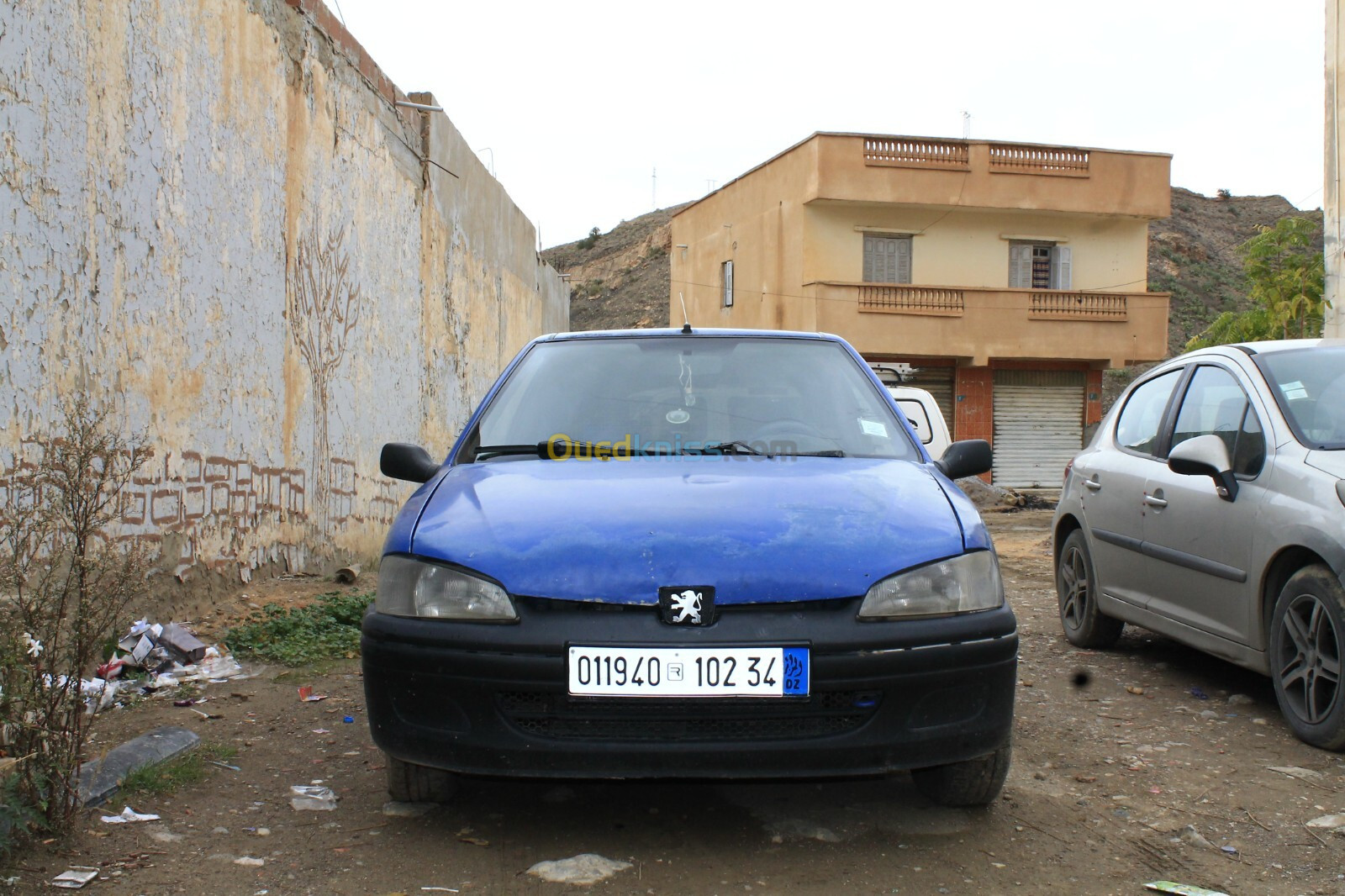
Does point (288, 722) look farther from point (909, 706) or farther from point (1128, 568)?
point (1128, 568)

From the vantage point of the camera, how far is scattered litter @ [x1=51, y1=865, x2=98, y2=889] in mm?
2744

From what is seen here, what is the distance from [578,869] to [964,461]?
1.94 m

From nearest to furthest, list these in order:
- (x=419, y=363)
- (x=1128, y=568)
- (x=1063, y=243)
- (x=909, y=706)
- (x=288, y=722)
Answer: (x=909, y=706), (x=288, y=722), (x=1128, y=568), (x=419, y=363), (x=1063, y=243)

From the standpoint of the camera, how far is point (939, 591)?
9.71ft

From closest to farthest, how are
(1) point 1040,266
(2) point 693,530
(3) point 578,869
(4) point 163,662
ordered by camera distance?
(3) point 578,869
(2) point 693,530
(4) point 163,662
(1) point 1040,266

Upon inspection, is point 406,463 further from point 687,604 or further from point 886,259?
point 886,259

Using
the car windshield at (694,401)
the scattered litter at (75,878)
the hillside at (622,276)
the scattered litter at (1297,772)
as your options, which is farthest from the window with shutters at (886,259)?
the scattered litter at (75,878)

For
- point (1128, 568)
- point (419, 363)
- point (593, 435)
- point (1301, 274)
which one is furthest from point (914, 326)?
point (593, 435)

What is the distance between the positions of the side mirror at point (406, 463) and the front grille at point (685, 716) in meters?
1.35

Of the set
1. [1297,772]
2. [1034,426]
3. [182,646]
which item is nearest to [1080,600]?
[1297,772]

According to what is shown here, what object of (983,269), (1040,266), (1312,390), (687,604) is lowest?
(687,604)

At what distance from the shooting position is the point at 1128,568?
5.42 meters

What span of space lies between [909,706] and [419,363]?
8.38 metres

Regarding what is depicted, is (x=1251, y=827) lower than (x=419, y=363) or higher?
lower
